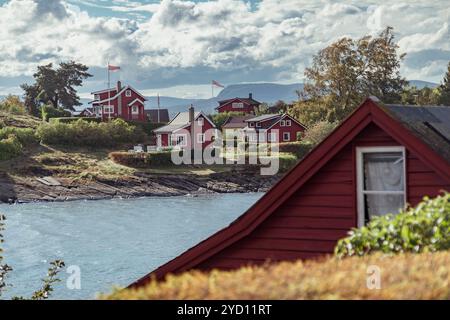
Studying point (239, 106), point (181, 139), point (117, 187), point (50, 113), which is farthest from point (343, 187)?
point (239, 106)

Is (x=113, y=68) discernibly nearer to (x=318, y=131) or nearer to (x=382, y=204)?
(x=318, y=131)

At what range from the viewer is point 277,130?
83750 mm

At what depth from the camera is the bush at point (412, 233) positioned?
6.55 m

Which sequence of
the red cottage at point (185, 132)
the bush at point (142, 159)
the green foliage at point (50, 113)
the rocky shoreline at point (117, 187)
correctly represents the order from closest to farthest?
the rocky shoreline at point (117, 187) < the bush at point (142, 159) < the red cottage at point (185, 132) < the green foliage at point (50, 113)

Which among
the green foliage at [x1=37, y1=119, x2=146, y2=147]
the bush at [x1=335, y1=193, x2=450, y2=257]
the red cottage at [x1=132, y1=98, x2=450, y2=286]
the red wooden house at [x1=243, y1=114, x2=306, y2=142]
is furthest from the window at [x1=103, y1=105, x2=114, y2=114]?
the bush at [x1=335, y1=193, x2=450, y2=257]

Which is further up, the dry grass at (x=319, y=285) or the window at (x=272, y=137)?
the window at (x=272, y=137)

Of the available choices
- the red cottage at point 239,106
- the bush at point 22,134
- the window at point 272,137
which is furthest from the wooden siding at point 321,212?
the red cottage at point 239,106

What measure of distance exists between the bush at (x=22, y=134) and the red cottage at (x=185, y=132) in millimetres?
12600

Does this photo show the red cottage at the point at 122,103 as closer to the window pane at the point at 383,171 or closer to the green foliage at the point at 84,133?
the green foliage at the point at 84,133

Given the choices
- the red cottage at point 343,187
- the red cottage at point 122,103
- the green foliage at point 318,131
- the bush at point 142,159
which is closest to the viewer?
the red cottage at point 343,187

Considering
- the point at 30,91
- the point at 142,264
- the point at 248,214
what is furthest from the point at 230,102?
the point at 248,214

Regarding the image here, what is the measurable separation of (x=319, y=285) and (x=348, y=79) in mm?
74537

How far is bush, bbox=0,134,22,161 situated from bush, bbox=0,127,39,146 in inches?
97.9
